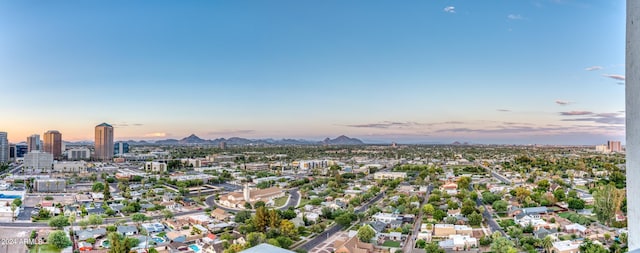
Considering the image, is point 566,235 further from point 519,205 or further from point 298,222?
point 298,222

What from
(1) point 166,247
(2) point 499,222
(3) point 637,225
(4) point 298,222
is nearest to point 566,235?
(2) point 499,222

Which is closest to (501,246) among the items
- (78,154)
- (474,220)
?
(474,220)

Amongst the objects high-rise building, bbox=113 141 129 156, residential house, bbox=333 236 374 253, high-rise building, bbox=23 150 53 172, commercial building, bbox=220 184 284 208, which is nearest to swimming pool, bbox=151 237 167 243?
residential house, bbox=333 236 374 253

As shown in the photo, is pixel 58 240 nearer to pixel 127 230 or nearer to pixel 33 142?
pixel 127 230

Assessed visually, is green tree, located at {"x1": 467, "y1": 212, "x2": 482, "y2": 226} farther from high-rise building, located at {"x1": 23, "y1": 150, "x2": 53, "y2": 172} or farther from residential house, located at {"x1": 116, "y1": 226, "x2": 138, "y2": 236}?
high-rise building, located at {"x1": 23, "y1": 150, "x2": 53, "y2": 172}

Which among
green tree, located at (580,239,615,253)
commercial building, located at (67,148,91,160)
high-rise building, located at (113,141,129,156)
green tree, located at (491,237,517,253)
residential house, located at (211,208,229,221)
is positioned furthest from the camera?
high-rise building, located at (113,141,129,156)

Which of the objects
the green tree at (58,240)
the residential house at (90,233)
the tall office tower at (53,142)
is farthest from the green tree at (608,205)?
→ the tall office tower at (53,142)

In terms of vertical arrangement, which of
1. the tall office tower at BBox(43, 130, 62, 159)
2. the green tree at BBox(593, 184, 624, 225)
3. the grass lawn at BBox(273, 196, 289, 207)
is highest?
the tall office tower at BBox(43, 130, 62, 159)

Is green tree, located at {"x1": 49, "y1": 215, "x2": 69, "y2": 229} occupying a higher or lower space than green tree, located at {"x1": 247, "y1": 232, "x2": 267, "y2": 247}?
lower
